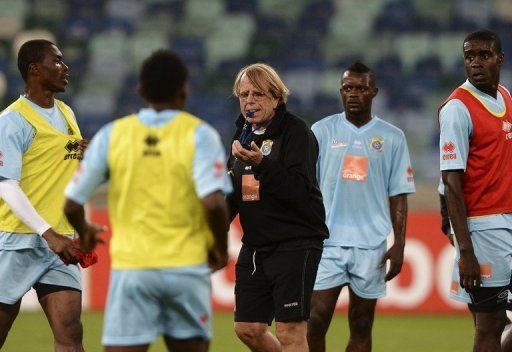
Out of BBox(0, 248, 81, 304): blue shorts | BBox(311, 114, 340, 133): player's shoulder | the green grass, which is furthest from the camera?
the green grass

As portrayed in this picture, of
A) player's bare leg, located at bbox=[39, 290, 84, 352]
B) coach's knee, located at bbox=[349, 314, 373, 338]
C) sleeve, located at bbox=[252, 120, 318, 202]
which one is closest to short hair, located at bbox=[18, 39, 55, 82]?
player's bare leg, located at bbox=[39, 290, 84, 352]

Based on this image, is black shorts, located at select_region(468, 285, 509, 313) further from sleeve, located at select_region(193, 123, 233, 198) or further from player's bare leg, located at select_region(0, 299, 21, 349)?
player's bare leg, located at select_region(0, 299, 21, 349)

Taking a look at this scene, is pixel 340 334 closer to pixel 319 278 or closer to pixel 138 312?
pixel 319 278

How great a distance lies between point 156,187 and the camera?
487 cm

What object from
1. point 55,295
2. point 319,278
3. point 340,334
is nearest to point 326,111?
point 340,334

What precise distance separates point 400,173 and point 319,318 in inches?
50.5

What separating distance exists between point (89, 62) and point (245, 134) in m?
11.3

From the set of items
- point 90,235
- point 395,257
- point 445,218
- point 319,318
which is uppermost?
point 90,235

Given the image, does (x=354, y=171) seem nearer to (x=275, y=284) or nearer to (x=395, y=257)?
(x=395, y=257)

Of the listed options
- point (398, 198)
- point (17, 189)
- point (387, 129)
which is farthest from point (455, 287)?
point (17, 189)

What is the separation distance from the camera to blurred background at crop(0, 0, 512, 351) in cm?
1686

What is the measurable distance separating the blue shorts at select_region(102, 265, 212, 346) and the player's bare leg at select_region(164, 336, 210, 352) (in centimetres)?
5

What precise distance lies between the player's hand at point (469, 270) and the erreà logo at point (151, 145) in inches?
91.9

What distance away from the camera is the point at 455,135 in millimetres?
6461
